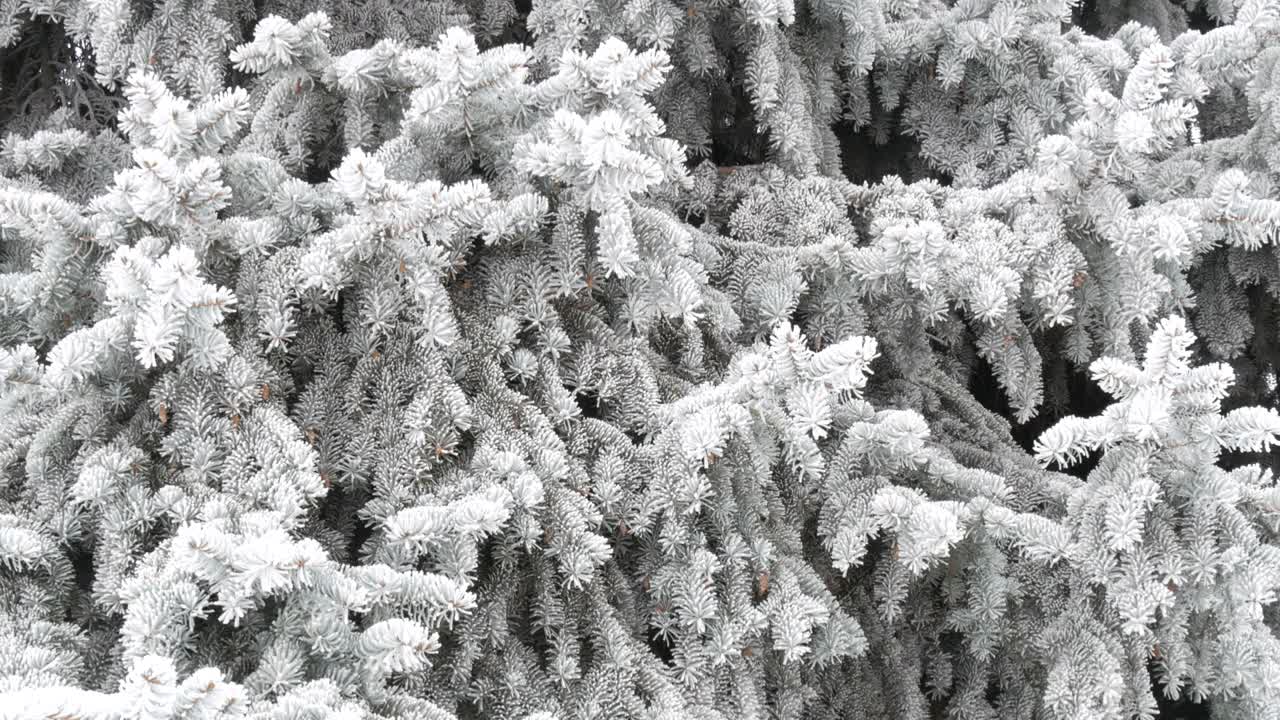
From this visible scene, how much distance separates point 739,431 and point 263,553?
0.67 m

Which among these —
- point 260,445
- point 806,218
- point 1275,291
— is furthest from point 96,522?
point 1275,291

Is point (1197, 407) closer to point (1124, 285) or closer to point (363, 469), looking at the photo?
point (1124, 285)

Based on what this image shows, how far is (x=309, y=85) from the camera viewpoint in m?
1.82

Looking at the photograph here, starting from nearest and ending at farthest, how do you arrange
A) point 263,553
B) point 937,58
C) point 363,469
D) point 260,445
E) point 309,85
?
point 263,553, point 260,445, point 363,469, point 309,85, point 937,58

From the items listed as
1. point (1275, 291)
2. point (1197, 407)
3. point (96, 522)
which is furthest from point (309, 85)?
point (1275, 291)

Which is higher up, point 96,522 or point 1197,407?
point 1197,407

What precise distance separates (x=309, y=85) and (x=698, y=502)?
92 centimetres

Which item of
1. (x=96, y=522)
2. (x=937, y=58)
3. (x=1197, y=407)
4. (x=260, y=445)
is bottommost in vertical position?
(x=96, y=522)

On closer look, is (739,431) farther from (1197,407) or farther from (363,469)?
(1197,407)

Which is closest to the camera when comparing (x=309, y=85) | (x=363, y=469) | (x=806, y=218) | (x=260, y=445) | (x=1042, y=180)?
(x=260, y=445)

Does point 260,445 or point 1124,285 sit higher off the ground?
point 1124,285

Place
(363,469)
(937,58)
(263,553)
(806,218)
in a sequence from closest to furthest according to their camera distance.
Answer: (263,553)
(363,469)
(806,218)
(937,58)

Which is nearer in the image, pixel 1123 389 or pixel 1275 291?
pixel 1123 389

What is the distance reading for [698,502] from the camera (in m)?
1.65
